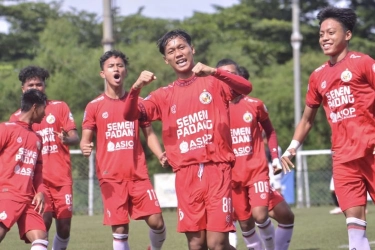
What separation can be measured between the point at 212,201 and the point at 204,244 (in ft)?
1.35

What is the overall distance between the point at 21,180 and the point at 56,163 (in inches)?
57.6

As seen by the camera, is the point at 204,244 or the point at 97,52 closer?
the point at 204,244

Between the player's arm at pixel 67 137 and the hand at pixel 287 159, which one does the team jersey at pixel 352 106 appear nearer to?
the hand at pixel 287 159

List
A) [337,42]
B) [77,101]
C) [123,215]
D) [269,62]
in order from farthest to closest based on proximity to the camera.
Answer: [269,62] → [77,101] → [123,215] → [337,42]

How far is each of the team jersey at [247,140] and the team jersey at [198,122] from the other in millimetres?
2186

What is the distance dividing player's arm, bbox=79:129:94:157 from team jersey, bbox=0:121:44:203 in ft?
2.33

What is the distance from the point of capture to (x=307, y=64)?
3591cm

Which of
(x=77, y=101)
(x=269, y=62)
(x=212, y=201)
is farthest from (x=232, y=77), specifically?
(x=269, y=62)

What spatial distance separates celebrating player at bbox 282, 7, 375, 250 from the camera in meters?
8.00

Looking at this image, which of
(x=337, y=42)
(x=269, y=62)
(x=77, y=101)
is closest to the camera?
(x=337, y=42)

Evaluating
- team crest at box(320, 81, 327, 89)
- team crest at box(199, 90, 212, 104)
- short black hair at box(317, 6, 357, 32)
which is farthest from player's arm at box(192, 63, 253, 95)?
short black hair at box(317, 6, 357, 32)

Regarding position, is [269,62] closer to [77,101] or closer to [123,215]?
[77,101]

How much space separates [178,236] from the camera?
14453mm

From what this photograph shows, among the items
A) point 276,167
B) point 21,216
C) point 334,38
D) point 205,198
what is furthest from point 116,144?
point 334,38
